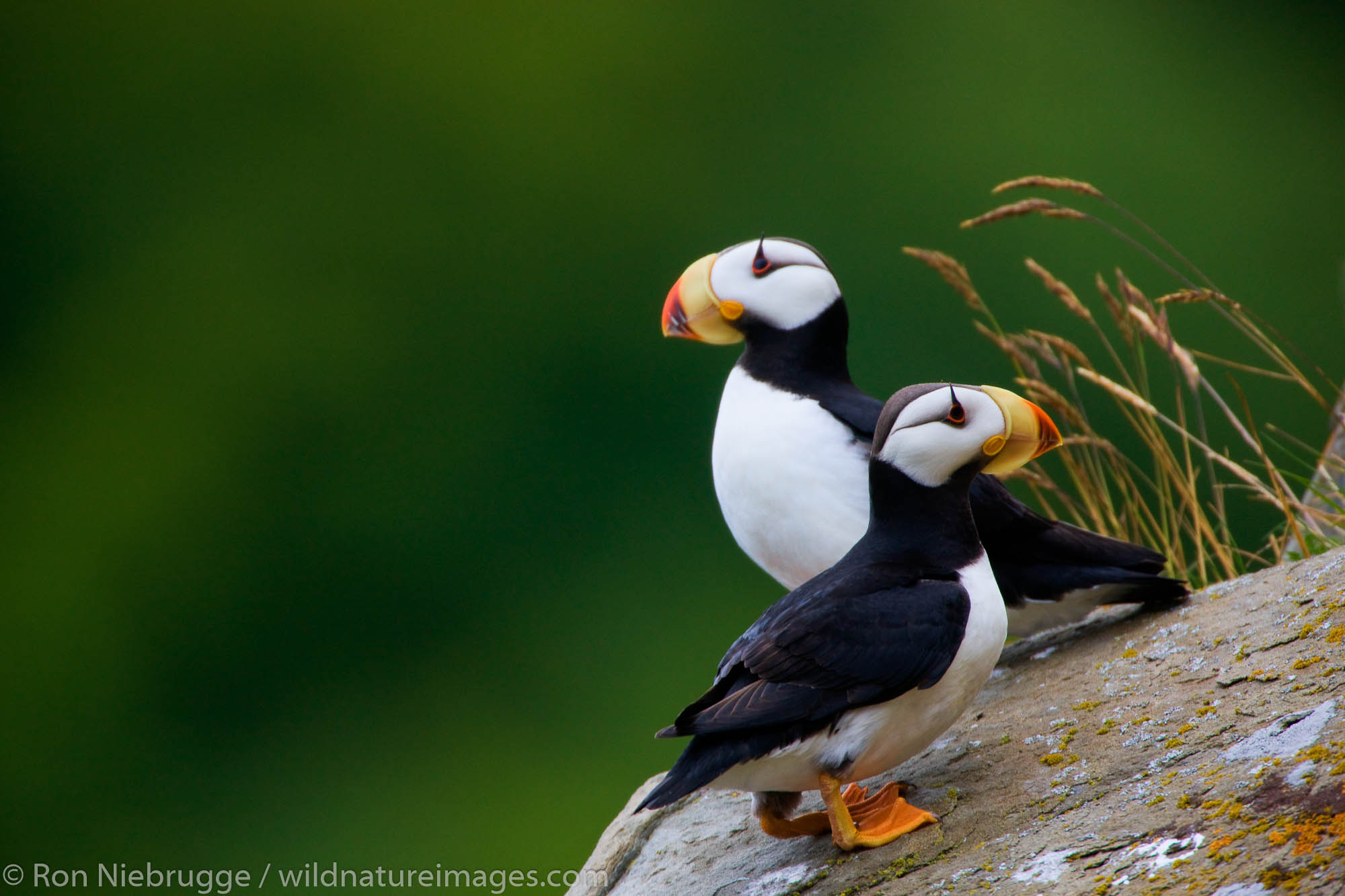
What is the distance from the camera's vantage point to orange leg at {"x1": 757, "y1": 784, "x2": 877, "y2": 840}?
2021 millimetres

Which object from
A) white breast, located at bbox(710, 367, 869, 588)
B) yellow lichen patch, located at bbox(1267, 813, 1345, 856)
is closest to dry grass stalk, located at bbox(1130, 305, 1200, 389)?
white breast, located at bbox(710, 367, 869, 588)

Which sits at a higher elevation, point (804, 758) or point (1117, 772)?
point (804, 758)

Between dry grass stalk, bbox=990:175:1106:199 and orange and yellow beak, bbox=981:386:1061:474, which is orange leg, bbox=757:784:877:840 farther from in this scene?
dry grass stalk, bbox=990:175:1106:199

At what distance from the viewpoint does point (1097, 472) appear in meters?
3.31

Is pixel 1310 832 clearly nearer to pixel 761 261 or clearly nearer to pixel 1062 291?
pixel 761 261

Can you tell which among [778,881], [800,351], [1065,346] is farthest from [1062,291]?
[778,881]

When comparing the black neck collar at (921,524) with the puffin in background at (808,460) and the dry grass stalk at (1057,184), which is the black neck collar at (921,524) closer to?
the puffin in background at (808,460)

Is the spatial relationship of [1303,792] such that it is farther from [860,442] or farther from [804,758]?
[860,442]

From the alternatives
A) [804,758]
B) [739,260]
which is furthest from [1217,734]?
[739,260]

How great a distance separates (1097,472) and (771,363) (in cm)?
103

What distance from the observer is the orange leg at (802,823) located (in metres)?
2.02

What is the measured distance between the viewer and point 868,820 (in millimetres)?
1939

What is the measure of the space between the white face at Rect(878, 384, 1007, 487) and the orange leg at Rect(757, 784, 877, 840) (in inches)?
20.4

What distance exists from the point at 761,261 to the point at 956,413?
2.98 feet
